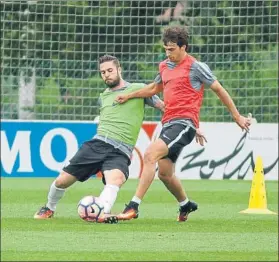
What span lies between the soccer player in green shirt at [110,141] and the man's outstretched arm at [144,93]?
67 millimetres

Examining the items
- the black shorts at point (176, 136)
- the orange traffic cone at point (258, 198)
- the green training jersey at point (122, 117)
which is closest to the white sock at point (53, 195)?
the green training jersey at point (122, 117)

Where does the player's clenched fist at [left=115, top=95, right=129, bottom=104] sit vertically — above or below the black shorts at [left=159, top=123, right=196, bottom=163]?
above

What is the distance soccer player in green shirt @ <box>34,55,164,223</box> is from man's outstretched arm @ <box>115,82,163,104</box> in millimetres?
67

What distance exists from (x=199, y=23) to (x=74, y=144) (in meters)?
3.17

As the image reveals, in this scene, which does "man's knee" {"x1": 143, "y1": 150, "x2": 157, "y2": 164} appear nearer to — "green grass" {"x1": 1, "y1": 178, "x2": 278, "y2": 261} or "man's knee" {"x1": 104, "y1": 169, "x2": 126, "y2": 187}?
"man's knee" {"x1": 104, "y1": 169, "x2": 126, "y2": 187}

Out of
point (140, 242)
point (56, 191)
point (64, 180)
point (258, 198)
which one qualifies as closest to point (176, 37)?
point (64, 180)

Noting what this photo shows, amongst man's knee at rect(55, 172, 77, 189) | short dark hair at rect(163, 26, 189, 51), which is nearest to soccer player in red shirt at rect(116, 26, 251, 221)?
short dark hair at rect(163, 26, 189, 51)

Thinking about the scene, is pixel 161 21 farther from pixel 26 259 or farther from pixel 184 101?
pixel 26 259

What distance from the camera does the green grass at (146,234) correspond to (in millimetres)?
8656

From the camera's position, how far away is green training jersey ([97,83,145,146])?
11867mm

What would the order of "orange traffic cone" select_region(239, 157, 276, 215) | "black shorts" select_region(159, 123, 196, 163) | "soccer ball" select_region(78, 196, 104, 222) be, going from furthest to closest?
"orange traffic cone" select_region(239, 157, 276, 215)
"black shorts" select_region(159, 123, 196, 163)
"soccer ball" select_region(78, 196, 104, 222)

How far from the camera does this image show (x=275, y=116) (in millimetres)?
21375

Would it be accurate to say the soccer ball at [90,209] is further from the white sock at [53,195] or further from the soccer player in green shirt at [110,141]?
the white sock at [53,195]

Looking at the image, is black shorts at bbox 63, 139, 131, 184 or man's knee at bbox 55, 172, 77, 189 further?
man's knee at bbox 55, 172, 77, 189
